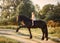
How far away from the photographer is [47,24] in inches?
96.6

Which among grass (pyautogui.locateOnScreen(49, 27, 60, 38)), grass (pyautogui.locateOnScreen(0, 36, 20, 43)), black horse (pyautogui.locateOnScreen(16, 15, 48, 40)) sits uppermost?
black horse (pyautogui.locateOnScreen(16, 15, 48, 40))

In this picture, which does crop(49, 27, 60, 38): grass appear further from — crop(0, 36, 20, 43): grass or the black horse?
Result: crop(0, 36, 20, 43): grass

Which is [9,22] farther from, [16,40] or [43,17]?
[43,17]

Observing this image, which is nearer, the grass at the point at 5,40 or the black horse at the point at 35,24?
the grass at the point at 5,40

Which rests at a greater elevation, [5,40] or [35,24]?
[35,24]

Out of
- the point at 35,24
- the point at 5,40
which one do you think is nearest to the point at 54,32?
the point at 35,24

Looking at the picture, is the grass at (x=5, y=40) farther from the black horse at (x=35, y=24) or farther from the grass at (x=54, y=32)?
the grass at (x=54, y=32)

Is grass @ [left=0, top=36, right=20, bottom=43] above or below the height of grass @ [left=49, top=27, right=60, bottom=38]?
below

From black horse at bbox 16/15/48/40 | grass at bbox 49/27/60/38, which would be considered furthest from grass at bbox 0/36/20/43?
grass at bbox 49/27/60/38

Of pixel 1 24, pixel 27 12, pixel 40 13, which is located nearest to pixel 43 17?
pixel 40 13

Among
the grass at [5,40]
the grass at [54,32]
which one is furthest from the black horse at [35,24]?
the grass at [5,40]

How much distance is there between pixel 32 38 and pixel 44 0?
617mm

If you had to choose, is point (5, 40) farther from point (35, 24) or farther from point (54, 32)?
point (54, 32)

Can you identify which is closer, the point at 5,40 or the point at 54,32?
the point at 5,40
